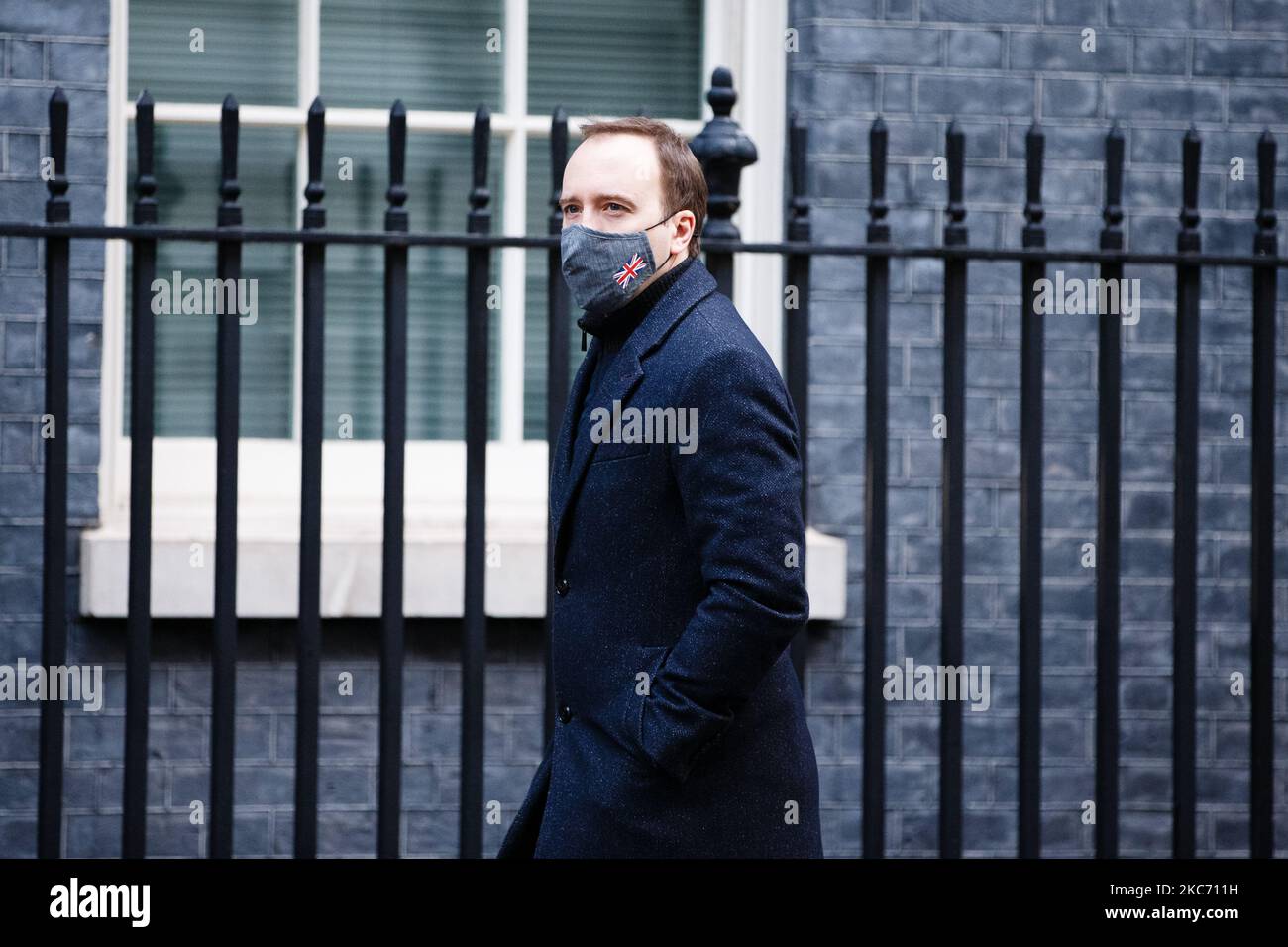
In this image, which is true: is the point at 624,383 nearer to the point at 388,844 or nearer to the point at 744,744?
the point at 744,744

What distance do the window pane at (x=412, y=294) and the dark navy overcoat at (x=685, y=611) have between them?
2139 millimetres

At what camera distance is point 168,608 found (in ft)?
14.0

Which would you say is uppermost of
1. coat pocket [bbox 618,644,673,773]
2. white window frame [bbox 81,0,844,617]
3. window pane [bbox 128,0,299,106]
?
window pane [bbox 128,0,299,106]

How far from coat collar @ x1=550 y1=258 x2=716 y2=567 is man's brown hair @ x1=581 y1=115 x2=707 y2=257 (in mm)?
109

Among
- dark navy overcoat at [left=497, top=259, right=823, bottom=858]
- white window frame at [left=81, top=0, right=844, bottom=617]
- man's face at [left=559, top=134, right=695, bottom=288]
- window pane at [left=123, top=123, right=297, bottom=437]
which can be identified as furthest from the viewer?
window pane at [left=123, top=123, right=297, bottom=437]

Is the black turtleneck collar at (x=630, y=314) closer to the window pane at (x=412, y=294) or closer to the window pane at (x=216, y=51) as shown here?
the window pane at (x=412, y=294)

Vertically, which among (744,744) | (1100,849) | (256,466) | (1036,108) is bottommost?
(1100,849)

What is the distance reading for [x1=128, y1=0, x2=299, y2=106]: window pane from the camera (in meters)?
4.61

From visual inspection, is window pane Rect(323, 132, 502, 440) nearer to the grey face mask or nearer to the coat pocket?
the grey face mask

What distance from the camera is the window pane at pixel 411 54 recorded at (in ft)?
15.4

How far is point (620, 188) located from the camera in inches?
97.6

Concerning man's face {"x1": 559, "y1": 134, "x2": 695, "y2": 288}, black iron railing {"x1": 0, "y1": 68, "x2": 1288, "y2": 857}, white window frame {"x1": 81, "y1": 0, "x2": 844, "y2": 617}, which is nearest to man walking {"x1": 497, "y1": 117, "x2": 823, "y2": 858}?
man's face {"x1": 559, "y1": 134, "x2": 695, "y2": 288}
